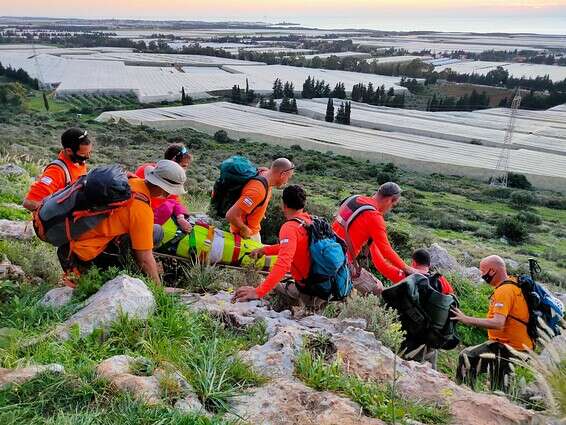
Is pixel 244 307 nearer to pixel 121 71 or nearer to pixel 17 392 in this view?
pixel 17 392

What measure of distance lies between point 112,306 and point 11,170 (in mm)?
7384

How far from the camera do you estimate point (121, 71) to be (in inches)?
3511

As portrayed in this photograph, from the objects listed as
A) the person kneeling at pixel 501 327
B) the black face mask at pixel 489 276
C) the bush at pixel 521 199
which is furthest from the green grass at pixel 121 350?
the bush at pixel 521 199

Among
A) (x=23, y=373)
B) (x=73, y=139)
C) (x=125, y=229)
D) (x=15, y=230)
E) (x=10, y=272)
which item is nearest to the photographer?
(x=23, y=373)

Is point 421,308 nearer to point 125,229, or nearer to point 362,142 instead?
point 125,229

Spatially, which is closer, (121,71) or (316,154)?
(316,154)

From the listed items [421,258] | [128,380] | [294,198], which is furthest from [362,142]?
[128,380]

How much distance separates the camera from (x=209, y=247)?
14.5 ft

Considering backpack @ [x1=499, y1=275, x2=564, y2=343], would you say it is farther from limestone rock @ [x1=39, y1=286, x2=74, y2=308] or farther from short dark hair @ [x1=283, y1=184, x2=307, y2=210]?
limestone rock @ [x1=39, y1=286, x2=74, y2=308]

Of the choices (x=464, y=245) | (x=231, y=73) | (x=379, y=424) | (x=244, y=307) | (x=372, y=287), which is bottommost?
(x=231, y=73)

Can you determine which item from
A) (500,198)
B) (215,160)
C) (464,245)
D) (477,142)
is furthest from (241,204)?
(477,142)

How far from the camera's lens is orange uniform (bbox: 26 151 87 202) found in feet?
13.7

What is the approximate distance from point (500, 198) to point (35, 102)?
54.1 meters

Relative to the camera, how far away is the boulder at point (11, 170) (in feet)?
29.9
